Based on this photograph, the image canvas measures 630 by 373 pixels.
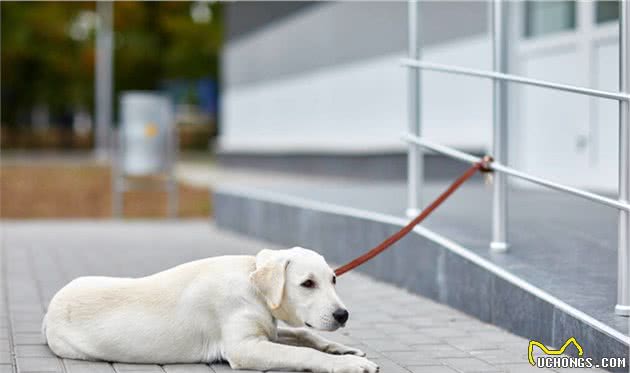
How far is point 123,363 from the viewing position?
226 inches

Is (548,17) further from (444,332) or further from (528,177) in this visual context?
(444,332)

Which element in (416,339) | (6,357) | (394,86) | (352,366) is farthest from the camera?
(394,86)

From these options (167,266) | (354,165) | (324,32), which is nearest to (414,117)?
(167,266)

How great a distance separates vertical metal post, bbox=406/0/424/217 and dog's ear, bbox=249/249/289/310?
3543 millimetres

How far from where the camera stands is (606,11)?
13.1 m

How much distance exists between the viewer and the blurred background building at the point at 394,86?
44.1 ft

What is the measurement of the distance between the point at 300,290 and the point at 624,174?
1.58 metres

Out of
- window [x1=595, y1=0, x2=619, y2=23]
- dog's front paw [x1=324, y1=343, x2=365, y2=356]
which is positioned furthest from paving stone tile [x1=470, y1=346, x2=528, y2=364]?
window [x1=595, y1=0, x2=619, y2=23]

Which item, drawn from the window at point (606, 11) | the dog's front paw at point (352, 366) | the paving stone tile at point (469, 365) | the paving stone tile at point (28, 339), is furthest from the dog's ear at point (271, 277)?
the window at point (606, 11)

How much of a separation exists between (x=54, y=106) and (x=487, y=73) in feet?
206

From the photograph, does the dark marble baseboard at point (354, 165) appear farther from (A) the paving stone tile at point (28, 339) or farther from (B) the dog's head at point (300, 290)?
(B) the dog's head at point (300, 290)

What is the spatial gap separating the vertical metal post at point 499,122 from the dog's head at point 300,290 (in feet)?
7.26

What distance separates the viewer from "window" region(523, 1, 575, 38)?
45.6 feet

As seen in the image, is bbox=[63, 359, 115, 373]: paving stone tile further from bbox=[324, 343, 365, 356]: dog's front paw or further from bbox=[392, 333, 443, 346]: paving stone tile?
bbox=[392, 333, 443, 346]: paving stone tile
